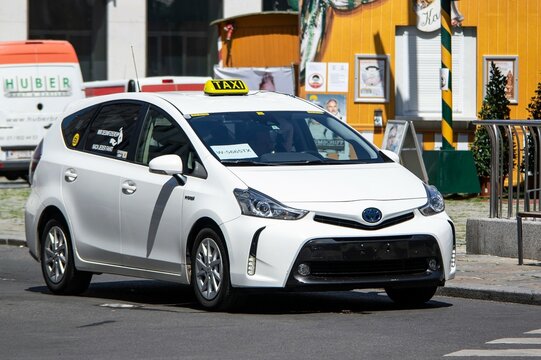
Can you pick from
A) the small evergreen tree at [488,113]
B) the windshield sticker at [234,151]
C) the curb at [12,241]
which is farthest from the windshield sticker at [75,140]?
the small evergreen tree at [488,113]

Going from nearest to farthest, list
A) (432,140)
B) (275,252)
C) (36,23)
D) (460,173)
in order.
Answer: (275,252) → (460,173) → (432,140) → (36,23)

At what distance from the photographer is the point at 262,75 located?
31.5 meters

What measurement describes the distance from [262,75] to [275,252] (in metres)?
21.5

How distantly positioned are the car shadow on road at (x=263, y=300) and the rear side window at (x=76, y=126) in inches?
49.1

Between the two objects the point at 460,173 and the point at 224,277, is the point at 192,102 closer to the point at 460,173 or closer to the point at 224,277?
the point at 224,277

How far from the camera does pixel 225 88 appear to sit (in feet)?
39.5

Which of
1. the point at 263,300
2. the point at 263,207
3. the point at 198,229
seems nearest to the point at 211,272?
the point at 198,229

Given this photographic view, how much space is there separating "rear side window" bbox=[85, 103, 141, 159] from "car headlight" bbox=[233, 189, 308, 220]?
1.70 metres

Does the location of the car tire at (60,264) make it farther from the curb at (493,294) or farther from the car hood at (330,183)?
the curb at (493,294)

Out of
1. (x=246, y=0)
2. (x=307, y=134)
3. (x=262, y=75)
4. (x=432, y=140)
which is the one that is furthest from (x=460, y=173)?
(x=246, y=0)

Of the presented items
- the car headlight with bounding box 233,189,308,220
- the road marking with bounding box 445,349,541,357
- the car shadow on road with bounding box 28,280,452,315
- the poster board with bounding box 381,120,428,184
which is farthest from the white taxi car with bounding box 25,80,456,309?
the poster board with bounding box 381,120,428,184

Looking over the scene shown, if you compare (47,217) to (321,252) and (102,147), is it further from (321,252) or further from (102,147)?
(321,252)

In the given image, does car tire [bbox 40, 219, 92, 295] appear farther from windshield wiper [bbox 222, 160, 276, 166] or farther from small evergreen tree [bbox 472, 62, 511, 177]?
small evergreen tree [bbox 472, 62, 511, 177]

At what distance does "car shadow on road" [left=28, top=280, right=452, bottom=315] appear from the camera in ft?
35.8
